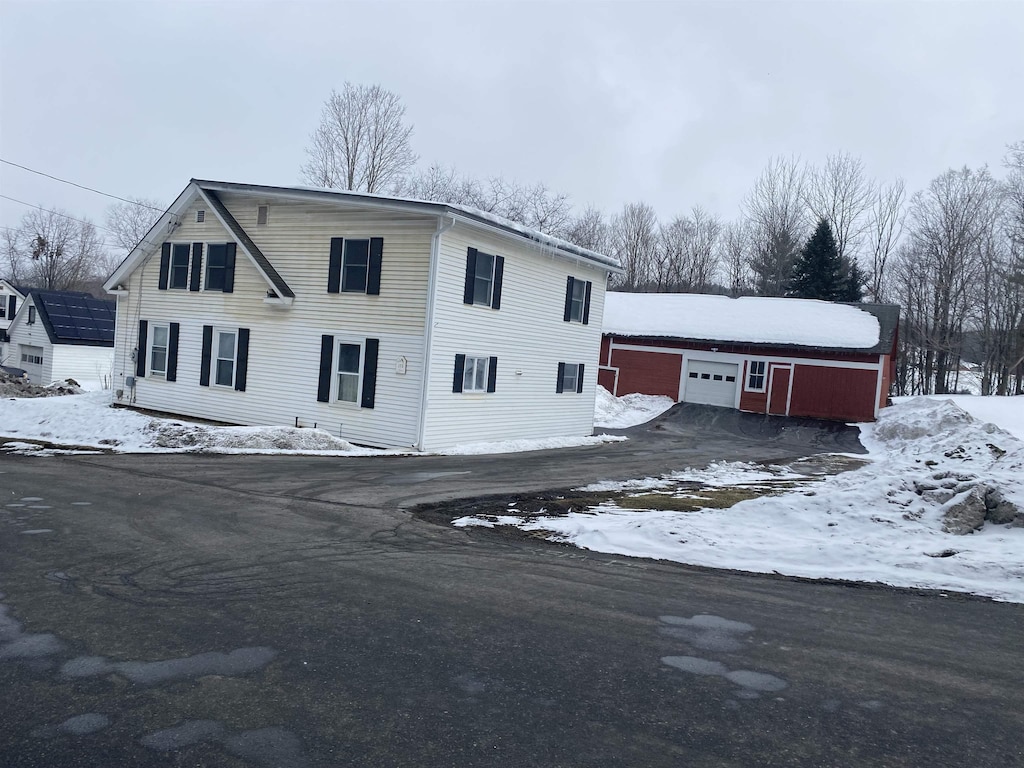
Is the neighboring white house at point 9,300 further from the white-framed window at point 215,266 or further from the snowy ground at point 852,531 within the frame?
the snowy ground at point 852,531

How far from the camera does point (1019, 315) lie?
164 feet

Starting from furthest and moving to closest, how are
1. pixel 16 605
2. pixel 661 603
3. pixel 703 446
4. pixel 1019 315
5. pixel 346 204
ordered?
pixel 1019 315 → pixel 703 446 → pixel 346 204 → pixel 661 603 → pixel 16 605

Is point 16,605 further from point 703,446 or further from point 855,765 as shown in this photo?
point 703,446

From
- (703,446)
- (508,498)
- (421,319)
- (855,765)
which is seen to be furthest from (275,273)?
(855,765)

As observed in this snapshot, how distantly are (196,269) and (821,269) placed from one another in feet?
135

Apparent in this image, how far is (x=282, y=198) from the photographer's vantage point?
21.4 metres

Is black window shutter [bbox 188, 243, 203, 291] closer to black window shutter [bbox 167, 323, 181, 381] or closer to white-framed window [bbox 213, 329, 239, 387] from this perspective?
black window shutter [bbox 167, 323, 181, 381]

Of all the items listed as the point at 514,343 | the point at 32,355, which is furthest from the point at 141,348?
the point at 32,355

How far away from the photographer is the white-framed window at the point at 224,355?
22.5 m

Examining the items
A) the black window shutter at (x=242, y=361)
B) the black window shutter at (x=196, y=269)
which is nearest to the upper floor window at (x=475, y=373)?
the black window shutter at (x=242, y=361)

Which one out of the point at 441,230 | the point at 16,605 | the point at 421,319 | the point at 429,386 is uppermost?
the point at 441,230

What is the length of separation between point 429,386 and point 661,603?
12.7 m

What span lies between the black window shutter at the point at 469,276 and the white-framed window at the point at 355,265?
2500 millimetres

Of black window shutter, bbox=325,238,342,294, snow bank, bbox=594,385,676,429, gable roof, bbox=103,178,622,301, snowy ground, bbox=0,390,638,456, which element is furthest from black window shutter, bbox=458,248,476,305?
snow bank, bbox=594,385,676,429
